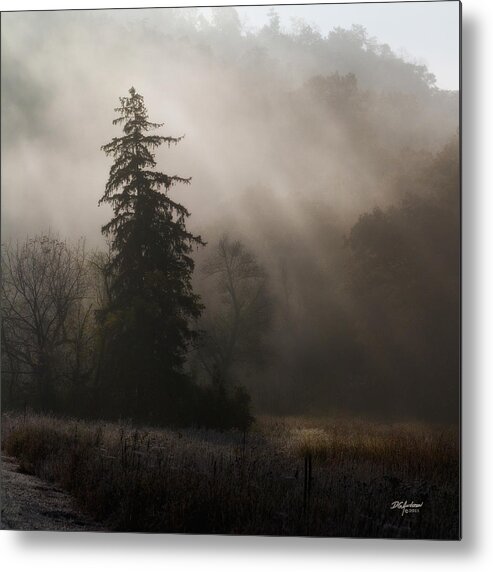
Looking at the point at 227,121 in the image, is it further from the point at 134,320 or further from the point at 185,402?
the point at 185,402

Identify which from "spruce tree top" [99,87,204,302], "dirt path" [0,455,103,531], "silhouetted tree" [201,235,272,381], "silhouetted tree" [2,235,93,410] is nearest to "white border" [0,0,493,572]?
"dirt path" [0,455,103,531]

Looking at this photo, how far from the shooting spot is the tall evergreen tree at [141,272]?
5.84 meters

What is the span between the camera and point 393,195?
5699 mm

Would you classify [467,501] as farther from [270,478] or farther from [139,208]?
[139,208]

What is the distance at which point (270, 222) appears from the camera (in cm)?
582

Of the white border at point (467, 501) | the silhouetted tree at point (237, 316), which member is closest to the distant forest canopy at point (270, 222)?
the silhouetted tree at point (237, 316)

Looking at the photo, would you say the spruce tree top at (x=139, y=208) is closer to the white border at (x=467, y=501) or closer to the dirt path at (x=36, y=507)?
the dirt path at (x=36, y=507)

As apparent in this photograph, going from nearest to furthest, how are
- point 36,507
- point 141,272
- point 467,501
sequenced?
point 467,501, point 36,507, point 141,272

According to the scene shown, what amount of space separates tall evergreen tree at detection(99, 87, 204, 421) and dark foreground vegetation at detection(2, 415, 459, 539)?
36cm

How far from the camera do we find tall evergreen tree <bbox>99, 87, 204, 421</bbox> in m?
5.84

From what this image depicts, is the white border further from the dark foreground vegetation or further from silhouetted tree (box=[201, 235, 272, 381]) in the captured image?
silhouetted tree (box=[201, 235, 272, 381])

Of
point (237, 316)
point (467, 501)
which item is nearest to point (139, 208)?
point (237, 316)

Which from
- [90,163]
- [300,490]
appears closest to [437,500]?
[300,490]

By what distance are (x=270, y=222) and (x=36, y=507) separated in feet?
8.25
